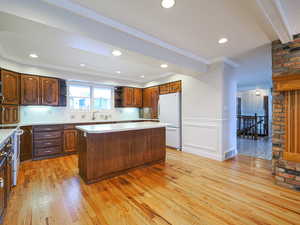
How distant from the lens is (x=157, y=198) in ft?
6.66

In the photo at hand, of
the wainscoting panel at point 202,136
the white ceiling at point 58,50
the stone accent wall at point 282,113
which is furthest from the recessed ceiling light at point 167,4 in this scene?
the wainscoting panel at point 202,136

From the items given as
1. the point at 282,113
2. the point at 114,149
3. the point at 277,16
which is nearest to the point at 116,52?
the point at 114,149

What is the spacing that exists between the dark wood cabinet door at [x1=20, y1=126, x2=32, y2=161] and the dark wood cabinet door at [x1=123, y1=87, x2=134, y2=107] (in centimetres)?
310

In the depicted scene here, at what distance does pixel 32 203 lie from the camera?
1916 millimetres

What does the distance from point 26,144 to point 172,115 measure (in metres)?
4.09

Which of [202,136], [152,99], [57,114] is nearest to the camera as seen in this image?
[202,136]

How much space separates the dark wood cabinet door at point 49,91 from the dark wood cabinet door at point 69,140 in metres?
0.98

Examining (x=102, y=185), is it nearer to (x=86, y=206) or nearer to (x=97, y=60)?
(x=86, y=206)

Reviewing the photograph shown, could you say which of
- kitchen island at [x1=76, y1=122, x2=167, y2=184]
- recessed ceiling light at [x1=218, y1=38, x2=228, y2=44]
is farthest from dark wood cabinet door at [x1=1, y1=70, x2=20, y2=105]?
recessed ceiling light at [x1=218, y1=38, x2=228, y2=44]

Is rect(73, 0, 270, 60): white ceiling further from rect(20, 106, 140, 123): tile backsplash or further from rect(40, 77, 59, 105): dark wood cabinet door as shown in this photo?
rect(20, 106, 140, 123): tile backsplash

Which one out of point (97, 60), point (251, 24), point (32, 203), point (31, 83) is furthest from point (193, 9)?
point (31, 83)

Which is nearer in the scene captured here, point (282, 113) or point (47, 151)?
point (282, 113)

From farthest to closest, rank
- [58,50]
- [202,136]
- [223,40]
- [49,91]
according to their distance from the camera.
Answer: [49,91], [202,136], [58,50], [223,40]

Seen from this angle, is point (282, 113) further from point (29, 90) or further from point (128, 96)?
point (29, 90)
